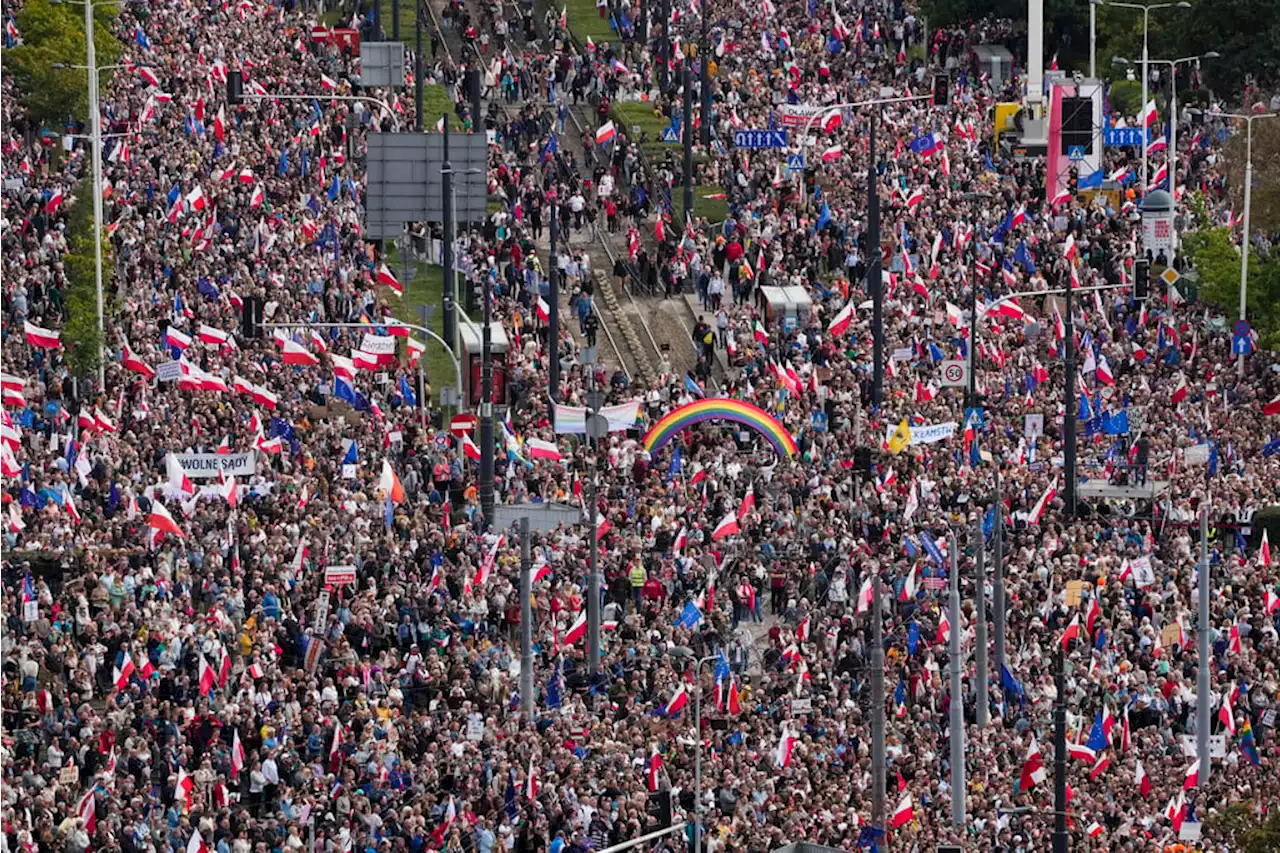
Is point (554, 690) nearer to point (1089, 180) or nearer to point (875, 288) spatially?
point (875, 288)

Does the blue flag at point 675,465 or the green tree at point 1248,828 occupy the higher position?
the blue flag at point 675,465

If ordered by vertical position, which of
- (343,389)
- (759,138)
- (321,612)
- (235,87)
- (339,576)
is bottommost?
(321,612)

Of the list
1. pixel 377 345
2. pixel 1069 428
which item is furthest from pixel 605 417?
pixel 1069 428

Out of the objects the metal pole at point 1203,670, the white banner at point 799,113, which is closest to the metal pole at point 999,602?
the metal pole at point 1203,670

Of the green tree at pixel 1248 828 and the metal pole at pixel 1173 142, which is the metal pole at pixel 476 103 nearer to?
the metal pole at pixel 1173 142

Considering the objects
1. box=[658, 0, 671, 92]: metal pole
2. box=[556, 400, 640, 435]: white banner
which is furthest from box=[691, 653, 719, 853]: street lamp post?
box=[658, 0, 671, 92]: metal pole

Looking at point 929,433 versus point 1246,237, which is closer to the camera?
point 929,433
